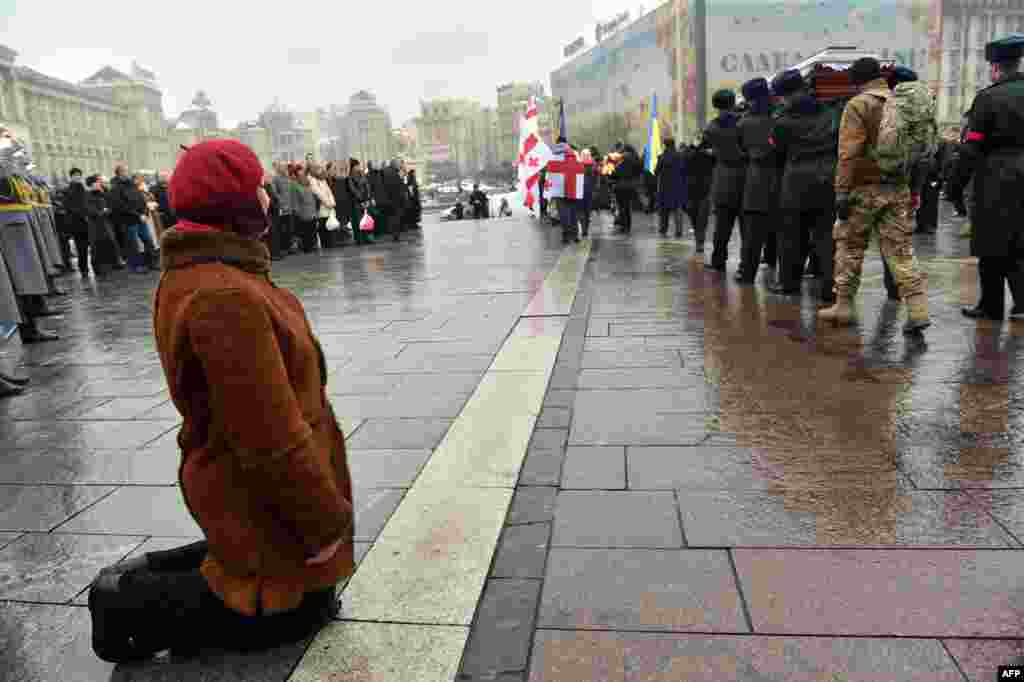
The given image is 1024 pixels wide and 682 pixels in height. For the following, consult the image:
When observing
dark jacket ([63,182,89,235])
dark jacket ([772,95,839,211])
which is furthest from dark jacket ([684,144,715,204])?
dark jacket ([63,182,89,235])

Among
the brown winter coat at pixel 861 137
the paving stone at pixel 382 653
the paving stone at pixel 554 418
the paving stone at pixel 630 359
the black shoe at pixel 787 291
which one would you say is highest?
the brown winter coat at pixel 861 137

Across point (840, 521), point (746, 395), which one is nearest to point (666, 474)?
point (840, 521)

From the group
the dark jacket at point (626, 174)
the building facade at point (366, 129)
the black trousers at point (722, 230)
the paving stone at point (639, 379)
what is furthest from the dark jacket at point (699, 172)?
the building facade at point (366, 129)

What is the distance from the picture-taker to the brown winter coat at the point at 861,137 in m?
5.75

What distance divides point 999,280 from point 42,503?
6.33 m

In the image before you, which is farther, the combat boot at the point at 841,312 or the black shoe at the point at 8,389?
the combat boot at the point at 841,312

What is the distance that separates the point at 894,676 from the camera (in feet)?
6.68

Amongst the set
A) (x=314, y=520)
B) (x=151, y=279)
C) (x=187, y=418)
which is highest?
(x=187, y=418)

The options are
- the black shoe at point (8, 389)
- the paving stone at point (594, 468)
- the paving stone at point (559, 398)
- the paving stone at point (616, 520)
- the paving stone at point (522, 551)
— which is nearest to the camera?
the paving stone at point (522, 551)

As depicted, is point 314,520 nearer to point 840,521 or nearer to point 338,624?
point 338,624

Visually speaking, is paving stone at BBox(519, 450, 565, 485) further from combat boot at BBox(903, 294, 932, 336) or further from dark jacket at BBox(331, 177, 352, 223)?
dark jacket at BBox(331, 177, 352, 223)

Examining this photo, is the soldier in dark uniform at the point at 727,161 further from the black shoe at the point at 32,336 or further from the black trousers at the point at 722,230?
the black shoe at the point at 32,336

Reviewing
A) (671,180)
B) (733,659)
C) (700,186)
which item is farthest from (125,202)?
(733,659)

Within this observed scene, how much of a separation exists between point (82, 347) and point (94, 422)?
300 cm
